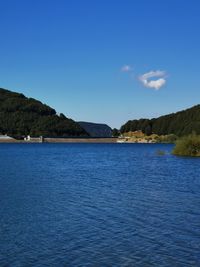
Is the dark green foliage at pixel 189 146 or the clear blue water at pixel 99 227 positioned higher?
the dark green foliage at pixel 189 146

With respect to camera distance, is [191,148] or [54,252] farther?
[191,148]

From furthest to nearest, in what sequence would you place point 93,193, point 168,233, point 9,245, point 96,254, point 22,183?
point 22,183
point 93,193
point 168,233
point 9,245
point 96,254

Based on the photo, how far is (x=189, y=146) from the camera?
327ft

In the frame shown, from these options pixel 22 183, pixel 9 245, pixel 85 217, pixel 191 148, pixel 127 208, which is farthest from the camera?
pixel 191 148

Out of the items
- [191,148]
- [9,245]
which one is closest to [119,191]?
[9,245]

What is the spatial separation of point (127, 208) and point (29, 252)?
11.7m

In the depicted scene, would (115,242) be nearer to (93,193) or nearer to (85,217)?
(85,217)

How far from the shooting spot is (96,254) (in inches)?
753

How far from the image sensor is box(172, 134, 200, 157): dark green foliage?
3818 inches

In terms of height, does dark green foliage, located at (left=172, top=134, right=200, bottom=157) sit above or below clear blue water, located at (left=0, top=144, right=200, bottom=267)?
above

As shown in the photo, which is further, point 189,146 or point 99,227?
point 189,146

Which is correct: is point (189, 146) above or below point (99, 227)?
above

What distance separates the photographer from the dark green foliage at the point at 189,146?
9697cm

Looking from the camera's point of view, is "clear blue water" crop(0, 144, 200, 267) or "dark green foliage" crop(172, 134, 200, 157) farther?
"dark green foliage" crop(172, 134, 200, 157)
